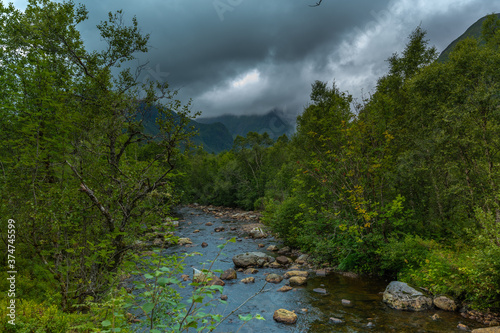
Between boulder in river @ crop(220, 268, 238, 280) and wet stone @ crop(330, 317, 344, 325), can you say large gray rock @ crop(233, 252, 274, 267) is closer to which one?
boulder in river @ crop(220, 268, 238, 280)

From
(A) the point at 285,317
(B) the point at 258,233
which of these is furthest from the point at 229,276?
(B) the point at 258,233

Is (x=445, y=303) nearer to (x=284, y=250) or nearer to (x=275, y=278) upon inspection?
(x=275, y=278)

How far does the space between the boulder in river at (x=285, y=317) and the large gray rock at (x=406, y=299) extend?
4098mm

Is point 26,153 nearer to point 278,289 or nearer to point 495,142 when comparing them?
point 278,289

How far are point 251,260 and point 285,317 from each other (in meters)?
7.07

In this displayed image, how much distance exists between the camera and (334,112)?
58.1 feet

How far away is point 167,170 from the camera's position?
600cm

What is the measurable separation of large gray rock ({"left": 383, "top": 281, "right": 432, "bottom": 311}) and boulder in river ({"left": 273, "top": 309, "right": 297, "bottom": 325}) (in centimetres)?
410

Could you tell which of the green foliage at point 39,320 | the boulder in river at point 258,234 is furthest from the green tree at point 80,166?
the boulder in river at point 258,234

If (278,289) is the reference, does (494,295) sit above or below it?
above

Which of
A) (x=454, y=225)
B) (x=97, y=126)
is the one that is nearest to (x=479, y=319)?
(x=454, y=225)

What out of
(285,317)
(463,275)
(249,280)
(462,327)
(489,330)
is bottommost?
(249,280)

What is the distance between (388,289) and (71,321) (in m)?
11.6

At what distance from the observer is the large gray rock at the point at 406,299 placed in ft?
33.5
